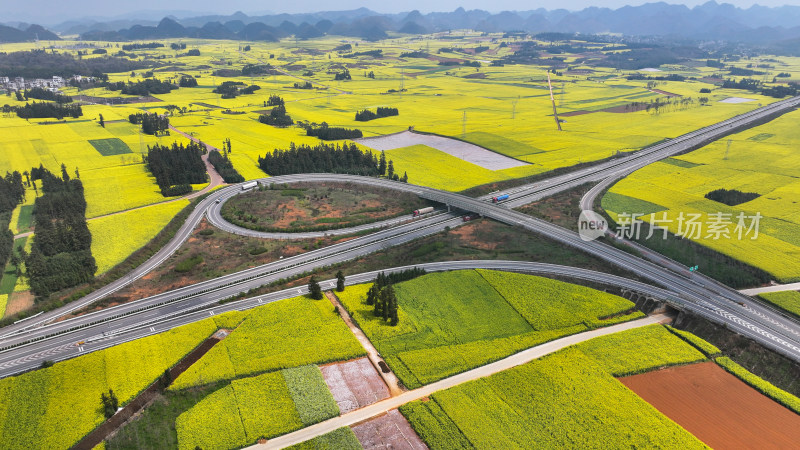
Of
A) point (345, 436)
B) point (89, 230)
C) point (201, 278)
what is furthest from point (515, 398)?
point (89, 230)

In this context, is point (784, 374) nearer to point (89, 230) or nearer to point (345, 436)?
point (345, 436)

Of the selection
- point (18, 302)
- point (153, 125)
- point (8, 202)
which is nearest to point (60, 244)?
point (18, 302)

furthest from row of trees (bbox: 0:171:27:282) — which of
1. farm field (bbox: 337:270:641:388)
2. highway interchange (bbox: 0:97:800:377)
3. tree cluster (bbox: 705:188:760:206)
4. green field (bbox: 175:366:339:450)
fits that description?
tree cluster (bbox: 705:188:760:206)

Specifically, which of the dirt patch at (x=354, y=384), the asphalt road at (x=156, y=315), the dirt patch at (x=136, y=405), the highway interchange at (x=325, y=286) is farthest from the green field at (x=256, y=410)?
the highway interchange at (x=325, y=286)

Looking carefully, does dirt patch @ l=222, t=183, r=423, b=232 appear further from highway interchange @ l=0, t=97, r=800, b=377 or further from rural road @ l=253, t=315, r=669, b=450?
rural road @ l=253, t=315, r=669, b=450

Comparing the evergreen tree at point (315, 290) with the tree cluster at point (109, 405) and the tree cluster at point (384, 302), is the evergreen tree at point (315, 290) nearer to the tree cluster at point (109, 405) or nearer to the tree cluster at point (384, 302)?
the tree cluster at point (384, 302)

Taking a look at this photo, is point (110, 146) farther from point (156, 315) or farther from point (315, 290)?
point (315, 290)
